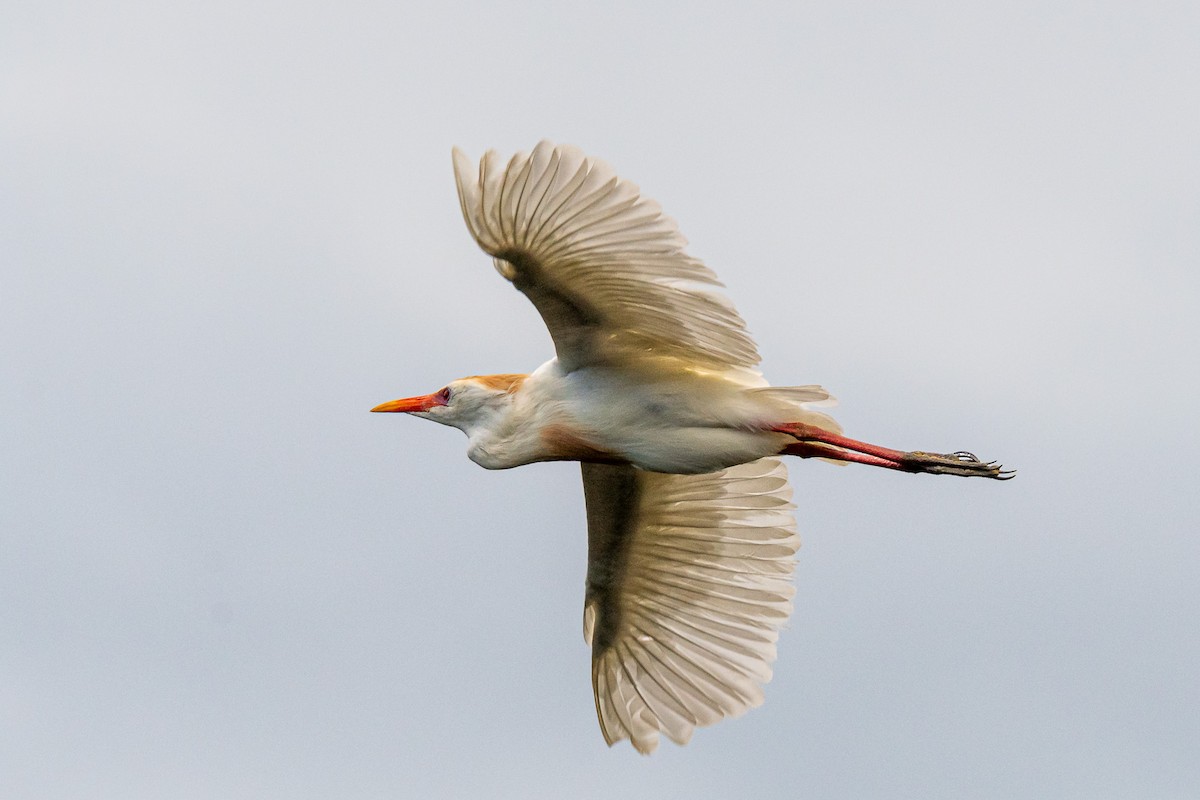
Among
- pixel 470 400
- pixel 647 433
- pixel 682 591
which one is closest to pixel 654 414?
pixel 647 433

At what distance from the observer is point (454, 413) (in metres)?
11.0

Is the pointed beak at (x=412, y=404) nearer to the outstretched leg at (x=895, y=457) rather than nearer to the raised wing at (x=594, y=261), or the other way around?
the raised wing at (x=594, y=261)

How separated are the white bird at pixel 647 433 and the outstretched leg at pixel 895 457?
13mm

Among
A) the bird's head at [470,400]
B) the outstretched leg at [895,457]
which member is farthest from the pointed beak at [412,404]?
the outstretched leg at [895,457]

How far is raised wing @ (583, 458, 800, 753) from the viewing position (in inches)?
464

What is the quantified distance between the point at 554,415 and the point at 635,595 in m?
2.12

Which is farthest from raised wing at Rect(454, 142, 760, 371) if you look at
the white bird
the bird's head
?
the bird's head

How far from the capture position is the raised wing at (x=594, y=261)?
353 inches

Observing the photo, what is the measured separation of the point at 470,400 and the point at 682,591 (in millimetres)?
2260

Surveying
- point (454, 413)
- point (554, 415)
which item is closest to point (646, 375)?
point (554, 415)

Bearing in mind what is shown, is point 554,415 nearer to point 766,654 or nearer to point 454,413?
point 454,413

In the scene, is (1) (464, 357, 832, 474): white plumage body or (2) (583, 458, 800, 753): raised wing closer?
(1) (464, 357, 832, 474): white plumage body

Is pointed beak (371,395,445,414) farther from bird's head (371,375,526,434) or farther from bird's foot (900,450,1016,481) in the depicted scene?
bird's foot (900,450,1016,481)

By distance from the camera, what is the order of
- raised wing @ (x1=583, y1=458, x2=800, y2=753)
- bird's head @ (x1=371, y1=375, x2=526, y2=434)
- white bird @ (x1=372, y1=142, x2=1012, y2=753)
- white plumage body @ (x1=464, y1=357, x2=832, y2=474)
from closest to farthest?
white bird @ (x1=372, y1=142, x2=1012, y2=753)
white plumage body @ (x1=464, y1=357, x2=832, y2=474)
bird's head @ (x1=371, y1=375, x2=526, y2=434)
raised wing @ (x1=583, y1=458, x2=800, y2=753)
